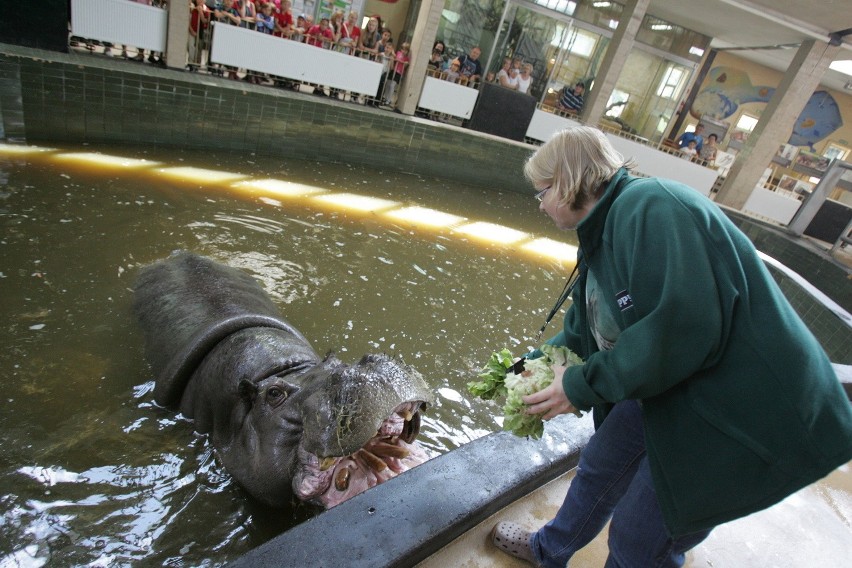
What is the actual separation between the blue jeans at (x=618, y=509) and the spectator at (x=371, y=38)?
1239cm

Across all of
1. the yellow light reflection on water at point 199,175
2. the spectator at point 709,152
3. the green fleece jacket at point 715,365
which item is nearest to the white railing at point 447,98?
the yellow light reflection on water at point 199,175

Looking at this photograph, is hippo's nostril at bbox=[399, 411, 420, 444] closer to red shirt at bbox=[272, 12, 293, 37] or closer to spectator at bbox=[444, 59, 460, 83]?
red shirt at bbox=[272, 12, 293, 37]

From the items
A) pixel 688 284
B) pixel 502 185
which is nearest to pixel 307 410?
pixel 688 284

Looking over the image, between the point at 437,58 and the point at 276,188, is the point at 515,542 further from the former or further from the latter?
the point at 437,58

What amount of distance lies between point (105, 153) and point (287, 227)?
3.24 metres

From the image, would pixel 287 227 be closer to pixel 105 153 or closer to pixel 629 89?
pixel 105 153

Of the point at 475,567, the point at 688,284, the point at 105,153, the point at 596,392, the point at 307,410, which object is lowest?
the point at 105,153

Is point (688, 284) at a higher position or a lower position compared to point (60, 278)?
higher

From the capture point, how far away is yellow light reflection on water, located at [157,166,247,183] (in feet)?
25.1

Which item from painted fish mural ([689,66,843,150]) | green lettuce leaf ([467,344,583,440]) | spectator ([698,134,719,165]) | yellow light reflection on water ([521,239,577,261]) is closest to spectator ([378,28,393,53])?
yellow light reflection on water ([521,239,577,261])

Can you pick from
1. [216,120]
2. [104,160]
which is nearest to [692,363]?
[104,160]

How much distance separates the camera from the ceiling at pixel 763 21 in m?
13.6

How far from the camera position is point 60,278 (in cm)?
477

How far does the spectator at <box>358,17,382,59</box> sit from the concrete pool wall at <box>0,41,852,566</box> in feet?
7.56
